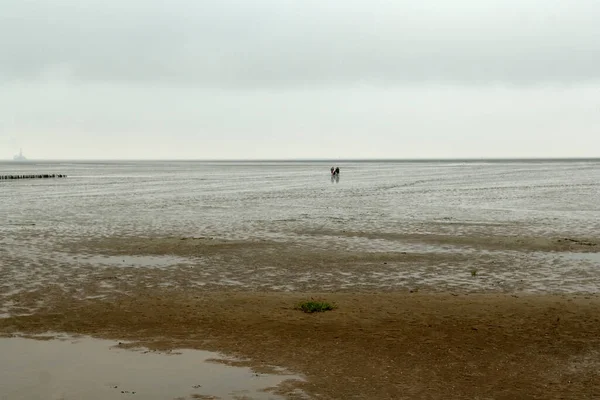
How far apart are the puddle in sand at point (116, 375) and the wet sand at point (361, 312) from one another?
0.75 m

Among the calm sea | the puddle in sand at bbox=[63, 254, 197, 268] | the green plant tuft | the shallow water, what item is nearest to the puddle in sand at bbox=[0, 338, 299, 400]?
the green plant tuft

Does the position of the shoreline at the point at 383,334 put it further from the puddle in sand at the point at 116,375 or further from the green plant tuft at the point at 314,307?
the puddle in sand at the point at 116,375

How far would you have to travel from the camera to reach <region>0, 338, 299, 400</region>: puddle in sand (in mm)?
9820

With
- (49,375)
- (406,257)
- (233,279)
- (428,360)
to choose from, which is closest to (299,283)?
(233,279)

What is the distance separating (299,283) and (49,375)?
10.1m

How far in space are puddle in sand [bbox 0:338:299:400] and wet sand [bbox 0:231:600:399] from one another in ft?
2.45

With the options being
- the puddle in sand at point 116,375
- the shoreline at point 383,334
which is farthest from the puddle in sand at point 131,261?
the puddle in sand at point 116,375

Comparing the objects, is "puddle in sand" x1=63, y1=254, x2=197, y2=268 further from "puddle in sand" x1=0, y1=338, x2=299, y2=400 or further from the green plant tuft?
"puddle in sand" x1=0, y1=338, x2=299, y2=400

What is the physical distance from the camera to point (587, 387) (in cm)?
1007

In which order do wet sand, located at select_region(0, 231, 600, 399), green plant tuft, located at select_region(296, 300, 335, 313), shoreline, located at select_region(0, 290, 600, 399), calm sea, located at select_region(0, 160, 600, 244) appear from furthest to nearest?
calm sea, located at select_region(0, 160, 600, 244) → green plant tuft, located at select_region(296, 300, 335, 313) → wet sand, located at select_region(0, 231, 600, 399) → shoreline, located at select_region(0, 290, 600, 399)

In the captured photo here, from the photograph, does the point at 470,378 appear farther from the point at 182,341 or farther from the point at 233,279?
the point at 233,279

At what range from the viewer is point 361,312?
15109mm

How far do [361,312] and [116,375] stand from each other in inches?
272

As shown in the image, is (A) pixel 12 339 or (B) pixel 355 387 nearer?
(B) pixel 355 387
